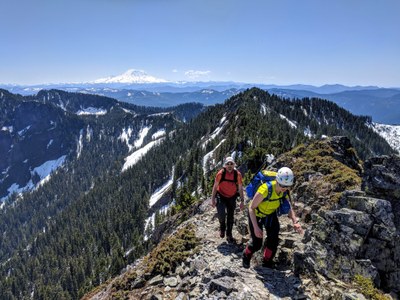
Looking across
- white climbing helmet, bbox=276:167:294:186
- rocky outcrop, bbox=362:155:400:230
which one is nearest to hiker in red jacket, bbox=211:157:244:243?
white climbing helmet, bbox=276:167:294:186

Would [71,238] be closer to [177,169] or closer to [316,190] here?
[177,169]

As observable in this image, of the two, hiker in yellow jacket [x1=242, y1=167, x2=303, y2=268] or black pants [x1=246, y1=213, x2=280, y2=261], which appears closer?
hiker in yellow jacket [x1=242, y1=167, x2=303, y2=268]

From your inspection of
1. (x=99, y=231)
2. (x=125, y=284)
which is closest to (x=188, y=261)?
(x=125, y=284)

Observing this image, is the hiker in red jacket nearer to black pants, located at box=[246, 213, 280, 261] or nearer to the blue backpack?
the blue backpack

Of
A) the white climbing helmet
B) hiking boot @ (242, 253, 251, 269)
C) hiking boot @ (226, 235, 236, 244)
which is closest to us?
the white climbing helmet

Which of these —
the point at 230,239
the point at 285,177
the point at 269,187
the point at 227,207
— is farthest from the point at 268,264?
the point at 285,177

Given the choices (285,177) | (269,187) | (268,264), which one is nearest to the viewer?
(285,177)

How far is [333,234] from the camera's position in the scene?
43.9 ft

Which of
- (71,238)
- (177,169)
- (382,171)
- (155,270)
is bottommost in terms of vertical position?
(71,238)

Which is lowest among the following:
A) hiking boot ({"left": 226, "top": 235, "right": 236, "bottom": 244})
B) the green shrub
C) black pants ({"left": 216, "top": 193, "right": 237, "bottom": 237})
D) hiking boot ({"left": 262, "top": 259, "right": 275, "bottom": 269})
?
hiking boot ({"left": 226, "top": 235, "right": 236, "bottom": 244})

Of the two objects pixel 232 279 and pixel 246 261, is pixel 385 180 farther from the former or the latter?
pixel 232 279

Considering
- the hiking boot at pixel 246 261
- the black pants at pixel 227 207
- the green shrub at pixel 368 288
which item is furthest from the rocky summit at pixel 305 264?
the black pants at pixel 227 207

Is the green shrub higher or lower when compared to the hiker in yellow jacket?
lower

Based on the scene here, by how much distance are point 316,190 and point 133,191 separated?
170 meters
